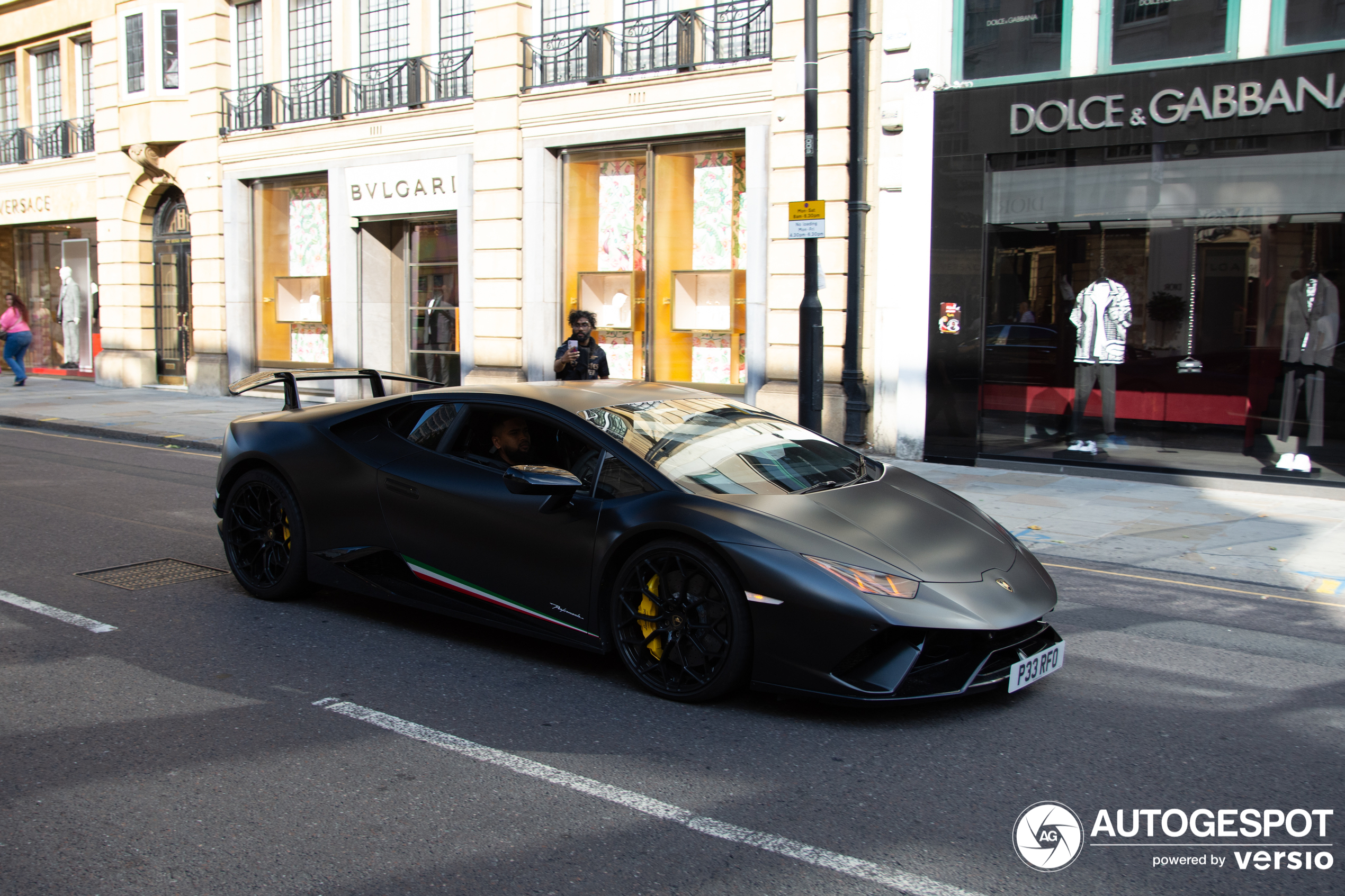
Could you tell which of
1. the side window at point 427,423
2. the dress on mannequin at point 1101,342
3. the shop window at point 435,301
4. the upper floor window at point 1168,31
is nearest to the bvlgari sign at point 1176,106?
the upper floor window at point 1168,31

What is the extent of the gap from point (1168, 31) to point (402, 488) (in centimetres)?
1007

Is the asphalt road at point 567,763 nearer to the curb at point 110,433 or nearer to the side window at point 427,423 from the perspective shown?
the side window at point 427,423

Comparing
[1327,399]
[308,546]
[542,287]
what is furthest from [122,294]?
[1327,399]

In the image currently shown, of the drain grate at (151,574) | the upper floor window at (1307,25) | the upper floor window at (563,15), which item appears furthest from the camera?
the upper floor window at (563,15)

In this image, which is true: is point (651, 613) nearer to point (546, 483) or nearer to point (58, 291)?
point (546, 483)

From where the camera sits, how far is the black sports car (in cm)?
434

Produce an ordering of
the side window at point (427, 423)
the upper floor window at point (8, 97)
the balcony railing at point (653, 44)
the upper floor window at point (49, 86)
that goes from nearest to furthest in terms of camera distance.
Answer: the side window at point (427, 423)
the balcony railing at point (653, 44)
the upper floor window at point (49, 86)
the upper floor window at point (8, 97)

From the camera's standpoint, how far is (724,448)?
17.4 feet

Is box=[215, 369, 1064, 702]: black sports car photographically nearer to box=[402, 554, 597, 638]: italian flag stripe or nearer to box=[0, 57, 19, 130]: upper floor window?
box=[402, 554, 597, 638]: italian flag stripe

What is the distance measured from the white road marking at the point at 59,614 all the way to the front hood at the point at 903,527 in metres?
3.45

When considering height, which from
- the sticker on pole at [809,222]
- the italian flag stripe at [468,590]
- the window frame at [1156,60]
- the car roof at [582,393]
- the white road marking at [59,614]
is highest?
the window frame at [1156,60]

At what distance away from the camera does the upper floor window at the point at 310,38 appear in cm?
1991

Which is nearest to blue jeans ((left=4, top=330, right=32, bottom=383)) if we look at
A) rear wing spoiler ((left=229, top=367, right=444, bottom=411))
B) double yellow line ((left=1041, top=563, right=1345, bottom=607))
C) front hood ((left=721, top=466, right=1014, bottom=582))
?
rear wing spoiler ((left=229, top=367, right=444, bottom=411))

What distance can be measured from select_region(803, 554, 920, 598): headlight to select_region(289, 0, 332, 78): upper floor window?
18429 millimetres
